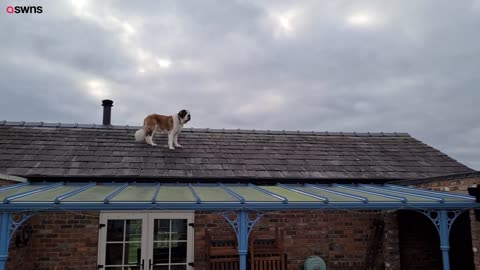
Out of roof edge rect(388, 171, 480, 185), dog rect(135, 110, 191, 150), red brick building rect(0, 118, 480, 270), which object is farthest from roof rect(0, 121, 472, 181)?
roof edge rect(388, 171, 480, 185)

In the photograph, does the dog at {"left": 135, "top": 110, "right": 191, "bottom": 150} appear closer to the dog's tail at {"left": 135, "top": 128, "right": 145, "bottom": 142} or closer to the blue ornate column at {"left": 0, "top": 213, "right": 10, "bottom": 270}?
the dog's tail at {"left": 135, "top": 128, "right": 145, "bottom": 142}

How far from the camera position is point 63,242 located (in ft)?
18.3

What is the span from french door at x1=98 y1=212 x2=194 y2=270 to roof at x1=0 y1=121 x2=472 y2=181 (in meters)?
0.83

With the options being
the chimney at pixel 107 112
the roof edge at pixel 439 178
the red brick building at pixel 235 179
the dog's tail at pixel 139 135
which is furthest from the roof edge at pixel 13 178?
the roof edge at pixel 439 178

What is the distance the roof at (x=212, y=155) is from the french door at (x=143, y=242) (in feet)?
2.73

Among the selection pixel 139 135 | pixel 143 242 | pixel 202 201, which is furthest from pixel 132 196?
pixel 139 135

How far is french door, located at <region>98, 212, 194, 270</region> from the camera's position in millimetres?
5703

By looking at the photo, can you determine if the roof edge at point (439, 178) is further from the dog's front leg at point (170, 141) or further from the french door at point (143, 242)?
the dog's front leg at point (170, 141)

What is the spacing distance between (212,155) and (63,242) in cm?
351

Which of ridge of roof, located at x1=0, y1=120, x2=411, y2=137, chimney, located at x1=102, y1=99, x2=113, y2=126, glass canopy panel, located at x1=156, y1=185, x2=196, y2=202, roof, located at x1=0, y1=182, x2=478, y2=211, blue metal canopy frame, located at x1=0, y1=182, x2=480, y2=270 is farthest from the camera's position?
chimney, located at x1=102, y1=99, x2=113, y2=126

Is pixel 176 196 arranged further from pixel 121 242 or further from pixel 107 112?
pixel 107 112

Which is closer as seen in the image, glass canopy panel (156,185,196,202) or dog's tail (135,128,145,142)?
glass canopy panel (156,185,196,202)

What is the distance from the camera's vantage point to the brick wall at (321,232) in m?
6.22

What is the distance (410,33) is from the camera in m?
9.18
